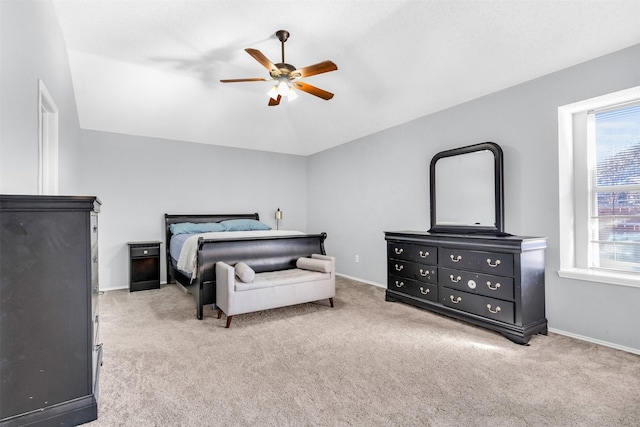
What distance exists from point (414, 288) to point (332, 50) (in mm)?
2931

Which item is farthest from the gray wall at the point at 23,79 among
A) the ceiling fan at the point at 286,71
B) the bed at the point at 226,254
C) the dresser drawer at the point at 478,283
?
the dresser drawer at the point at 478,283

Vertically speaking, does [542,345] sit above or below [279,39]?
below


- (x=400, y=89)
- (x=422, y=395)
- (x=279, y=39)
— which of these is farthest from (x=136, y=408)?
(x=400, y=89)

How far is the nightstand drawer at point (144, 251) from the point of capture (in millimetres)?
4793

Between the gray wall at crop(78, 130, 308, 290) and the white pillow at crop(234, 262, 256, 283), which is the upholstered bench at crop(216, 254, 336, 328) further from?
the gray wall at crop(78, 130, 308, 290)

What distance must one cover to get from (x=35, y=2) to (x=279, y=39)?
1.91m

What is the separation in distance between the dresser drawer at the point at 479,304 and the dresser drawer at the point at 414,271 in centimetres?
19

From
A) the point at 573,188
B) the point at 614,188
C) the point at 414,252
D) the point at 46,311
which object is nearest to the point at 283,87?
the point at 414,252

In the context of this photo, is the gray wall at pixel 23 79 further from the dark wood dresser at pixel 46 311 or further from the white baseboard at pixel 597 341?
the white baseboard at pixel 597 341

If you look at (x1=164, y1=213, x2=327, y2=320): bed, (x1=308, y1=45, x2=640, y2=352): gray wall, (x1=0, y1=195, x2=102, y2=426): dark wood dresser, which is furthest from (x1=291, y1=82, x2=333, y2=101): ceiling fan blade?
(x1=0, y1=195, x2=102, y2=426): dark wood dresser

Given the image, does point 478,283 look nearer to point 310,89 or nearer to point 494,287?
point 494,287

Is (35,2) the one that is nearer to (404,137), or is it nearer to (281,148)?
(404,137)

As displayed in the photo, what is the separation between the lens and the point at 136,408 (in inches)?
74.4

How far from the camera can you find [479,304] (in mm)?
3141
